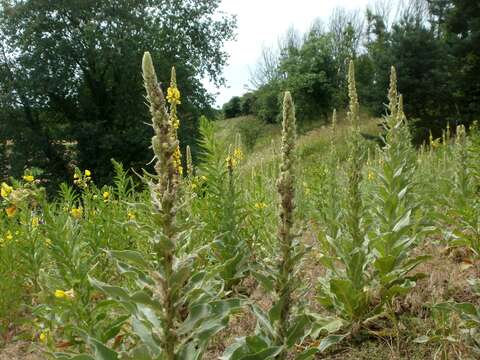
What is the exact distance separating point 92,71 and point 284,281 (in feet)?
76.1

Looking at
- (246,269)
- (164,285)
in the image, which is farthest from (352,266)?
(164,285)

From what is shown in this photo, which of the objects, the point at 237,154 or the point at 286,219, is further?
the point at 237,154

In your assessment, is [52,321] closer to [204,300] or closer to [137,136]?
[204,300]

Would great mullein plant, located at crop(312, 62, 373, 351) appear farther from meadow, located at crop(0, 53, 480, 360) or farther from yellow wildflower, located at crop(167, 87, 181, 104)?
yellow wildflower, located at crop(167, 87, 181, 104)

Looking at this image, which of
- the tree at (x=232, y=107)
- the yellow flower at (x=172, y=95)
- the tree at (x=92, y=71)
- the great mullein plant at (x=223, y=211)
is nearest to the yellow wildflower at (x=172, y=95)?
the yellow flower at (x=172, y=95)

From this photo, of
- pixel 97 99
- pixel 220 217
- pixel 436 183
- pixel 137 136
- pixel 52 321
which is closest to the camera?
pixel 52 321

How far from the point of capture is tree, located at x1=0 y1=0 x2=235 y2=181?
67.5 feet

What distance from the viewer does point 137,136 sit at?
68.1 ft

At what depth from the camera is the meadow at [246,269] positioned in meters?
1.49

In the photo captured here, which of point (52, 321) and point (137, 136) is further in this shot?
point (137, 136)

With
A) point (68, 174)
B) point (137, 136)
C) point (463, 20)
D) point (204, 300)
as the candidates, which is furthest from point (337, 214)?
point (463, 20)

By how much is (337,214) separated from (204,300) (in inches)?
94.0

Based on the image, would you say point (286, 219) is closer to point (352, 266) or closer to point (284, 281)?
point (284, 281)

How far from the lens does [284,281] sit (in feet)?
5.56
